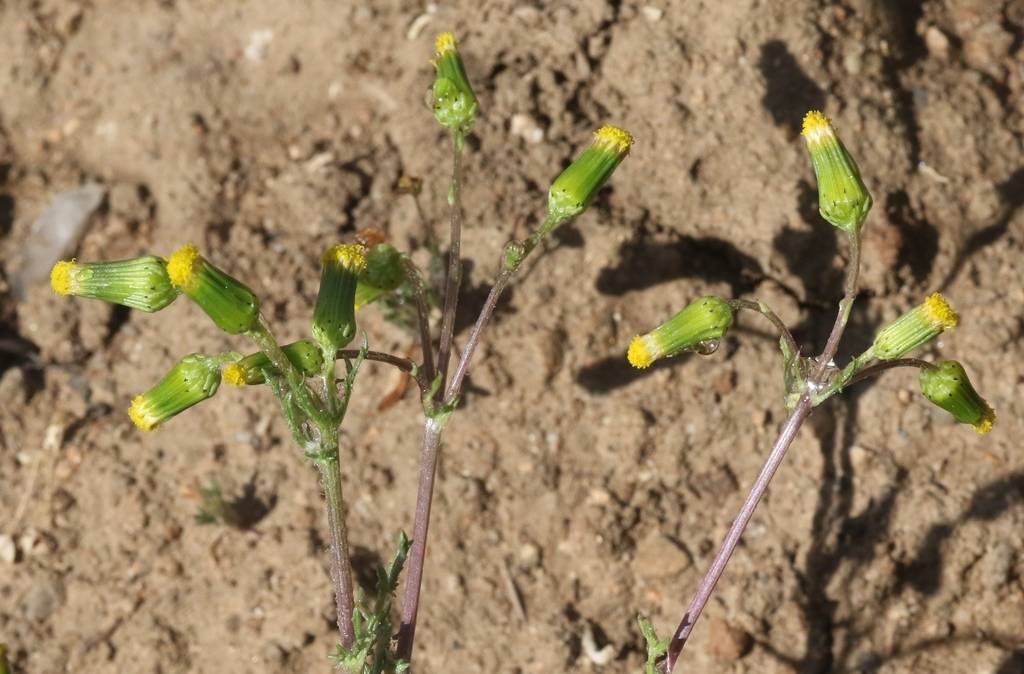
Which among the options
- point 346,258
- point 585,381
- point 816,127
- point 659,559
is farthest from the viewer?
point 585,381

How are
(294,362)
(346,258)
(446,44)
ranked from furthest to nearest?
(446,44) → (346,258) → (294,362)

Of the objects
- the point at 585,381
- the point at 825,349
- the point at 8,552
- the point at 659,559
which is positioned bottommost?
the point at 8,552

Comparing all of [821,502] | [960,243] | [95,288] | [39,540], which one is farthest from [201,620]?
[960,243]

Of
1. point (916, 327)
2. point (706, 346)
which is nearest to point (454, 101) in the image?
point (706, 346)

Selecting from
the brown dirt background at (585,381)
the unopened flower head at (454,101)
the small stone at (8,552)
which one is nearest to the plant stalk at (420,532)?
the brown dirt background at (585,381)

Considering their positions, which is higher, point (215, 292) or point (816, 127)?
point (816, 127)

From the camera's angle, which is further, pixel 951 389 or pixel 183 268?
pixel 951 389

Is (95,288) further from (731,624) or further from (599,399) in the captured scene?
(731,624)

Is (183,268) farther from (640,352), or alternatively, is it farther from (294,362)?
(640,352)
